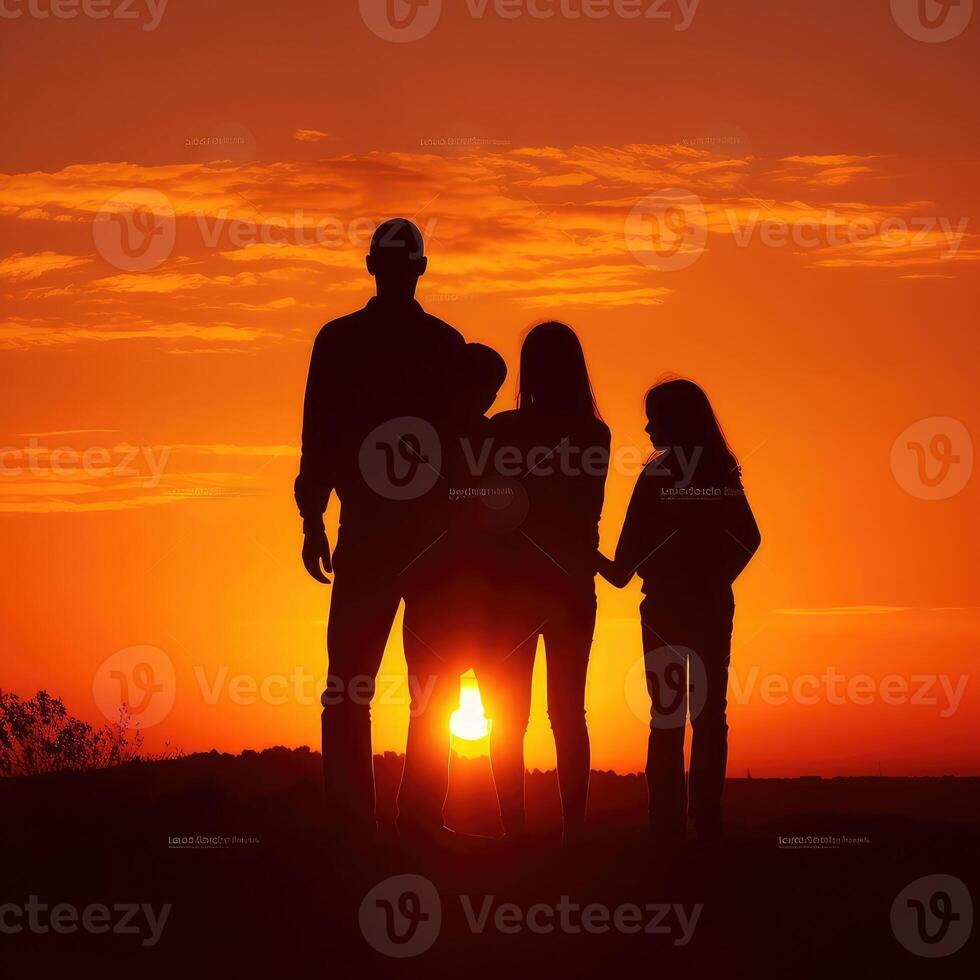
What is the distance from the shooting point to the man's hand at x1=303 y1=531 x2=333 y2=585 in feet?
30.4

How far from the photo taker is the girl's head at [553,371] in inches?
365

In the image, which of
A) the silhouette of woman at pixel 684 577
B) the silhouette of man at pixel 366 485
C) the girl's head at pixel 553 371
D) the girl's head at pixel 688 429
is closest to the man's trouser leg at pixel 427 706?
the silhouette of man at pixel 366 485

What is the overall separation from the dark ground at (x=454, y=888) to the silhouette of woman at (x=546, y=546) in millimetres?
647

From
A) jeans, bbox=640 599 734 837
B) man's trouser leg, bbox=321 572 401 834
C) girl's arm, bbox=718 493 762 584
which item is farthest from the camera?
girl's arm, bbox=718 493 762 584

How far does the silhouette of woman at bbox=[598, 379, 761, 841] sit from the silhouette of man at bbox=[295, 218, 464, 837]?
140 cm

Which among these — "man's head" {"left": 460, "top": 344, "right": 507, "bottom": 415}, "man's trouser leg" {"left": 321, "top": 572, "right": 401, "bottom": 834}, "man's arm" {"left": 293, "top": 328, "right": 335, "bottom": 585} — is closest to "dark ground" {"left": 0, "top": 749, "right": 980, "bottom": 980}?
"man's trouser leg" {"left": 321, "top": 572, "right": 401, "bottom": 834}

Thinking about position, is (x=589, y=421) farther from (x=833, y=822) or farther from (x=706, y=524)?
(x=833, y=822)

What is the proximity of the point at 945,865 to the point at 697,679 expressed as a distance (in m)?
1.96

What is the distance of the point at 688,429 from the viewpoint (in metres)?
9.52

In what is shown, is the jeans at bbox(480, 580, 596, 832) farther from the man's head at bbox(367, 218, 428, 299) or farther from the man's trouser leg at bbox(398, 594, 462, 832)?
the man's head at bbox(367, 218, 428, 299)

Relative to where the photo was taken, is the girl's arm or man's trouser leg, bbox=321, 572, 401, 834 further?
A: the girl's arm

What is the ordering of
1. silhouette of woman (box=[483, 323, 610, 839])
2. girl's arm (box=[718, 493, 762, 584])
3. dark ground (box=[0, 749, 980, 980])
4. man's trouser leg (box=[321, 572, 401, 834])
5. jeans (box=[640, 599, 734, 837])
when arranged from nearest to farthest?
dark ground (box=[0, 749, 980, 980]) → man's trouser leg (box=[321, 572, 401, 834]) → silhouette of woman (box=[483, 323, 610, 839]) → jeans (box=[640, 599, 734, 837]) → girl's arm (box=[718, 493, 762, 584])

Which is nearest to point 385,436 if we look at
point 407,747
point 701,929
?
point 407,747

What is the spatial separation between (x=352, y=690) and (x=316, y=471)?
55.2 inches
